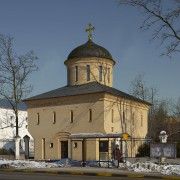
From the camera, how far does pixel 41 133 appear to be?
36.0 metres

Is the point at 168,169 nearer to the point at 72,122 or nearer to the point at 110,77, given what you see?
the point at 72,122

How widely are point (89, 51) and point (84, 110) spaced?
7319 millimetres

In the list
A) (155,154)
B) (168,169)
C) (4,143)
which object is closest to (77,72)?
(4,143)

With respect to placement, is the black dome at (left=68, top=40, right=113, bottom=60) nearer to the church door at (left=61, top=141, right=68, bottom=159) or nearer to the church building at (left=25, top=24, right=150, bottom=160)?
the church building at (left=25, top=24, right=150, bottom=160)

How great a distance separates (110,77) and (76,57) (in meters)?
4.50

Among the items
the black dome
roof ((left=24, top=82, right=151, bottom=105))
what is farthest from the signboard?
the black dome

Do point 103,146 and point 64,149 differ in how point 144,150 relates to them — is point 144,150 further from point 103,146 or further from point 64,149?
point 64,149

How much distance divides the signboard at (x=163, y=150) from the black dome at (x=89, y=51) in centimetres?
1584

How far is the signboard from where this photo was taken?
23.2m

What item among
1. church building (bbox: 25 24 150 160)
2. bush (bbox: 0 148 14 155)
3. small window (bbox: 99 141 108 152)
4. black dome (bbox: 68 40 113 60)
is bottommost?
bush (bbox: 0 148 14 155)

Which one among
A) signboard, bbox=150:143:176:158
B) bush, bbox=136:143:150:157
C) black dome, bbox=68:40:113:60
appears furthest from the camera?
black dome, bbox=68:40:113:60

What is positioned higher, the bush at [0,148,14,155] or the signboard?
the signboard

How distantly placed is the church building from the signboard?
6601 millimetres

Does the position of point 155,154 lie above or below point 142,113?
below
